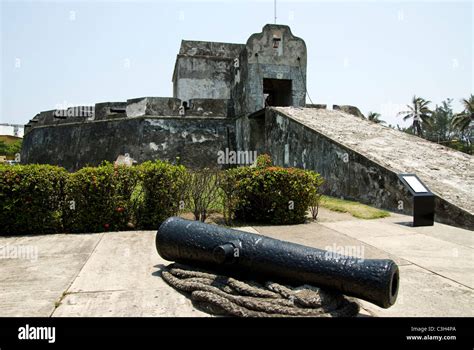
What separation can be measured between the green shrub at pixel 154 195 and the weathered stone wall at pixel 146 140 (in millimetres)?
7901

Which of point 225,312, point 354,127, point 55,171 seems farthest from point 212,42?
point 225,312

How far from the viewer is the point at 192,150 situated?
45.5 ft

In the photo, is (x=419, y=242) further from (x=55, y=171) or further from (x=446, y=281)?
(x=55, y=171)

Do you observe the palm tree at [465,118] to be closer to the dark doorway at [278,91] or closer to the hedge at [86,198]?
the dark doorway at [278,91]

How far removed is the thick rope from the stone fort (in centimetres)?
456

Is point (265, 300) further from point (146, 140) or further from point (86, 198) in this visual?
point (146, 140)

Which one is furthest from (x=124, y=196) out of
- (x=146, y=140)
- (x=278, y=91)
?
(x=278, y=91)

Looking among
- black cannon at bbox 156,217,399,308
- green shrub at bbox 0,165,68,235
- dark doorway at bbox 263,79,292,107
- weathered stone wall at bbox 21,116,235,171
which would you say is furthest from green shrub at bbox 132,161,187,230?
dark doorway at bbox 263,79,292,107

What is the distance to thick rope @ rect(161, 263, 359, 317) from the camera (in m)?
2.46

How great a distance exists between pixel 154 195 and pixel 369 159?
174 inches

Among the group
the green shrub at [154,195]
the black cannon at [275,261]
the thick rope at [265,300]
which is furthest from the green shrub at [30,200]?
the thick rope at [265,300]

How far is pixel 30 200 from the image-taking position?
5.19m

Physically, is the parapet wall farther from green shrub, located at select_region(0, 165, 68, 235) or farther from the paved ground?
the paved ground
